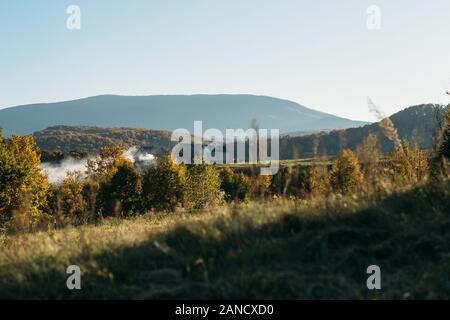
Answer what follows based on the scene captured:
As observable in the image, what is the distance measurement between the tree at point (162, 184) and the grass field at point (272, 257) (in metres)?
53.0

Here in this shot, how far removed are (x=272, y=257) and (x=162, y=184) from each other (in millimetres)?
55629

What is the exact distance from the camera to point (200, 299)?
4.49m

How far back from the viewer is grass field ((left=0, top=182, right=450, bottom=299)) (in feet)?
14.8

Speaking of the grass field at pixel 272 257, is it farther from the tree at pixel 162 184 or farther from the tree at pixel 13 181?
the tree at pixel 162 184

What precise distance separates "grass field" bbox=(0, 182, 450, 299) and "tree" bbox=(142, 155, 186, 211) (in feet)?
174

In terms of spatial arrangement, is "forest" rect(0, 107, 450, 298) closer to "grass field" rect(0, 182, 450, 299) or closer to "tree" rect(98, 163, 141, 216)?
"grass field" rect(0, 182, 450, 299)

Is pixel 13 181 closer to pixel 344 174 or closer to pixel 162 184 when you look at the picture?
pixel 162 184

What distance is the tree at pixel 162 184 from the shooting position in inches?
2324

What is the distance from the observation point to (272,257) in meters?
5.04

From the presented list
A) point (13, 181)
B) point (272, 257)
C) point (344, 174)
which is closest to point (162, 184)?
point (13, 181)

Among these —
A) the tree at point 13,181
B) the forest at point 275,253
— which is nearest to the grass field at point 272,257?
the forest at point 275,253
